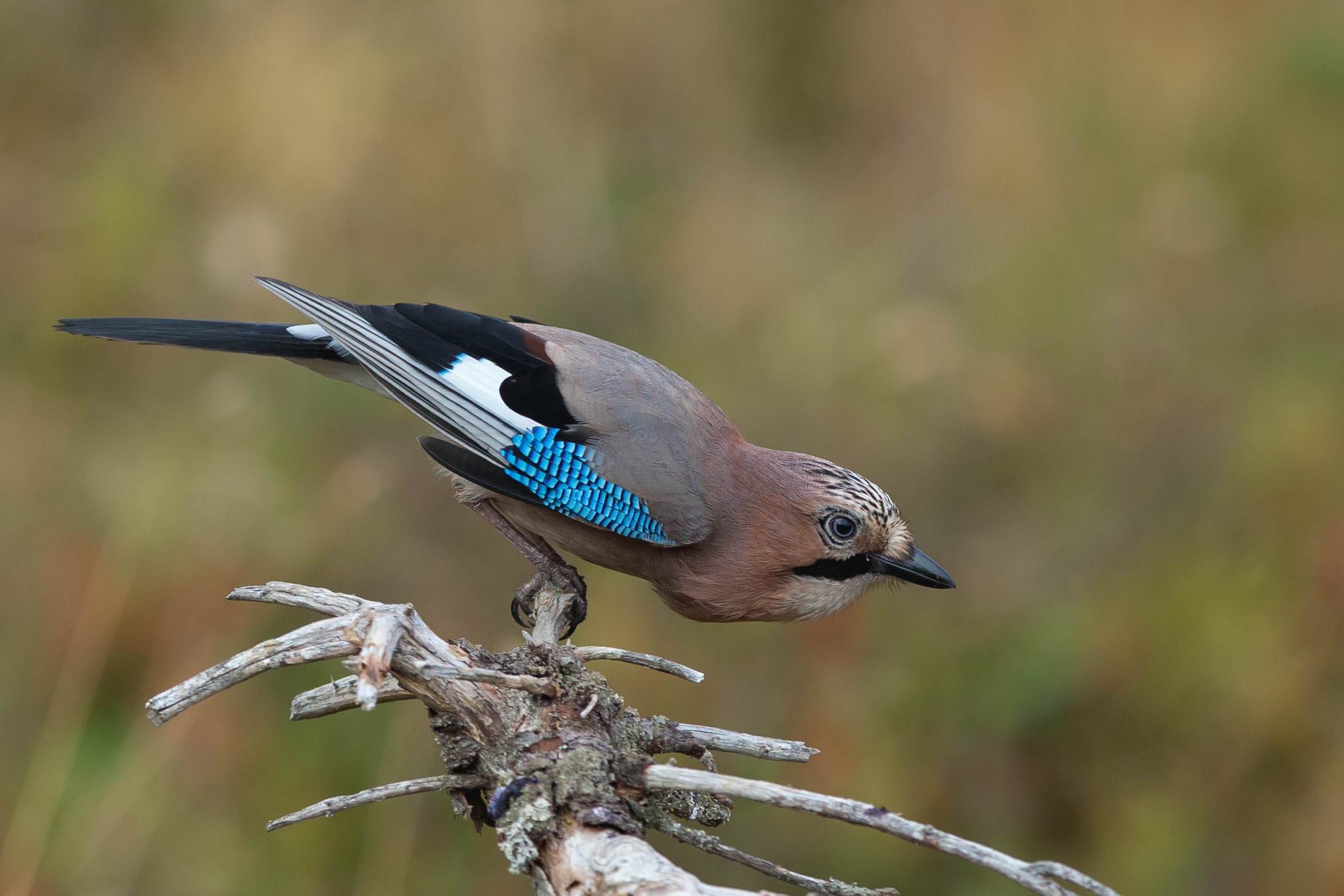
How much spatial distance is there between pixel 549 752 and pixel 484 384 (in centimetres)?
174

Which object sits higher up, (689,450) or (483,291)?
(483,291)

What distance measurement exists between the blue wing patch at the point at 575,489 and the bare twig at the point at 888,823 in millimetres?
1565

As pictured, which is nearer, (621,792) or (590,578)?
(621,792)

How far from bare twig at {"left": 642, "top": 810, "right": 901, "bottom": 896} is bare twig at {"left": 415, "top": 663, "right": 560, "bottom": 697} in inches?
11.6

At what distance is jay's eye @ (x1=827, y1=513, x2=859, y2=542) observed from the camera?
3574 millimetres

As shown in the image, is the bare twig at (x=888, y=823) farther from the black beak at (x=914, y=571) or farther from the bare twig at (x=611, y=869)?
the black beak at (x=914, y=571)

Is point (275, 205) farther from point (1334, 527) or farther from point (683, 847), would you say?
point (1334, 527)

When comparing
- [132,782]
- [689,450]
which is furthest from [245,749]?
[689,450]

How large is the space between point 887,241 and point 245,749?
162 inches

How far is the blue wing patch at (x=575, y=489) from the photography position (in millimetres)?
3375

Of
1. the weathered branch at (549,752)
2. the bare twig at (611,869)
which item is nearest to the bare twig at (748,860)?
the weathered branch at (549,752)

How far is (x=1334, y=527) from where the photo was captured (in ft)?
14.8

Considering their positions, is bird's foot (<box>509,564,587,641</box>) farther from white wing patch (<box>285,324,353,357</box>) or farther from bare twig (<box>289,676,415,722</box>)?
bare twig (<box>289,676,415,722</box>)

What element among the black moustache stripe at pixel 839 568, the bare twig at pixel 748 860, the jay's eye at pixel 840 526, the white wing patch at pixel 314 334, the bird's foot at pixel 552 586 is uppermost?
the white wing patch at pixel 314 334
